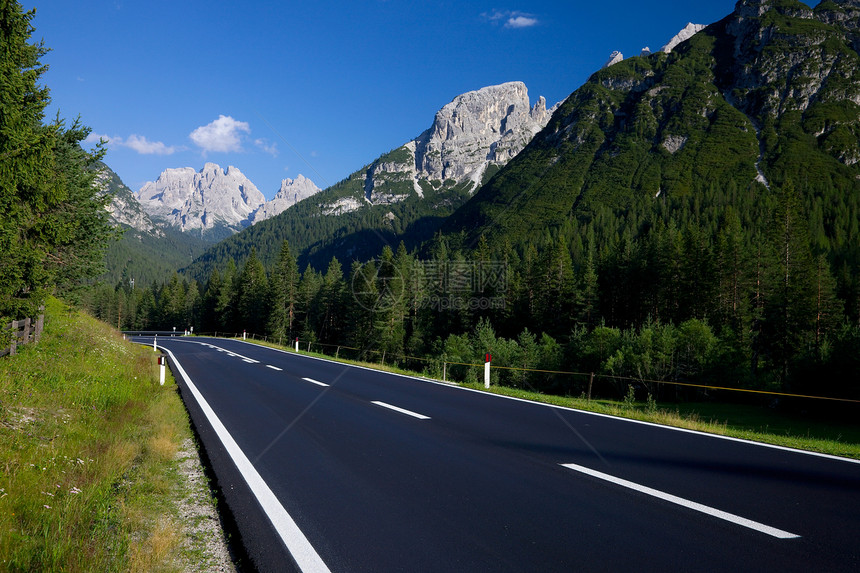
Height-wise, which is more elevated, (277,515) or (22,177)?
(22,177)

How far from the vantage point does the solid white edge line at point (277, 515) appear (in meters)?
3.66

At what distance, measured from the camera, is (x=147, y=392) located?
1259 centimetres

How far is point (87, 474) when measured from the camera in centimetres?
575

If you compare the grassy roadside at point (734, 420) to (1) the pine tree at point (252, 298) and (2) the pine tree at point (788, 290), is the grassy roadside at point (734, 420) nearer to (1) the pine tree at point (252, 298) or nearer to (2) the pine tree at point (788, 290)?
(2) the pine tree at point (788, 290)

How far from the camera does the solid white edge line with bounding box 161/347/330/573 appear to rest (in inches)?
144

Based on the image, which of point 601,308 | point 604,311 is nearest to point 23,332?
point 601,308

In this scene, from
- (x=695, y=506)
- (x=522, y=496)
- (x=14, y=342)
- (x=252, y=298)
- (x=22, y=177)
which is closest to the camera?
(x=695, y=506)

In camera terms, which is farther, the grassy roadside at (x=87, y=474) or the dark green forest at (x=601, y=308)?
the dark green forest at (x=601, y=308)

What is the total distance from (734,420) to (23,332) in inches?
1620

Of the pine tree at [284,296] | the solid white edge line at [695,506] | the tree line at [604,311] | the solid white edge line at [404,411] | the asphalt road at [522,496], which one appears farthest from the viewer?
the pine tree at [284,296]

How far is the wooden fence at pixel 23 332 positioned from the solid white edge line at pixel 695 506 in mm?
14688

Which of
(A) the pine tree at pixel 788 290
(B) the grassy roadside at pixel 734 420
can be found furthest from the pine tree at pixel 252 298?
(A) the pine tree at pixel 788 290

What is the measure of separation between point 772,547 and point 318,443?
236 inches
